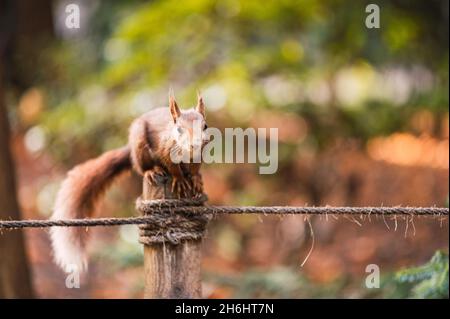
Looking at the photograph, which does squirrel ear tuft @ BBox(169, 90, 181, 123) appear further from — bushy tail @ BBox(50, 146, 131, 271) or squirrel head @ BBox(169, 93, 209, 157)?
bushy tail @ BBox(50, 146, 131, 271)

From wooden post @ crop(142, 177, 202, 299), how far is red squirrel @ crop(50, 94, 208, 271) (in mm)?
48

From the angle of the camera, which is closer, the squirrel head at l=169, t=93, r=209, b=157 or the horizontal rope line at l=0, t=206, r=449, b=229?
the squirrel head at l=169, t=93, r=209, b=157

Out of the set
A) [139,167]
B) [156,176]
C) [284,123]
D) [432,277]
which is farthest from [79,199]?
[284,123]

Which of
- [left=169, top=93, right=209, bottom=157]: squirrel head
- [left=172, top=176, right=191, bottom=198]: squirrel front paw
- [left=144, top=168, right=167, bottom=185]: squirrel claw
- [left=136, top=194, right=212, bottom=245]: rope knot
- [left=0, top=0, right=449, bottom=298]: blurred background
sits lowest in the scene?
[left=136, top=194, right=212, bottom=245]: rope knot

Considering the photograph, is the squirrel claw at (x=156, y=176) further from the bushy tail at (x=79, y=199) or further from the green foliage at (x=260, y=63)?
the green foliage at (x=260, y=63)

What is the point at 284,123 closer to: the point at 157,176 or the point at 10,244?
the point at 10,244

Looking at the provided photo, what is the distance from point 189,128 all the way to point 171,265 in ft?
1.70

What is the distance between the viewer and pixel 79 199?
2889 millimetres

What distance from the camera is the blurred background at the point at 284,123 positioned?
232 inches

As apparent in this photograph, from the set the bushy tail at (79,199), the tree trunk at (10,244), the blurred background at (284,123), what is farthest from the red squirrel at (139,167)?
the blurred background at (284,123)

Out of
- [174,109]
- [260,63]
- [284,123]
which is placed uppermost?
[260,63]

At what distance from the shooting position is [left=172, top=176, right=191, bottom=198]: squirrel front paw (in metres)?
2.46

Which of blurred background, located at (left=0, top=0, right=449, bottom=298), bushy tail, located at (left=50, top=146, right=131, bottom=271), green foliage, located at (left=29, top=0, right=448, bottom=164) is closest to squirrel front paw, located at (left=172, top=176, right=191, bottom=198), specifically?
bushy tail, located at (left=50, top=146, right=131, bottom=271)

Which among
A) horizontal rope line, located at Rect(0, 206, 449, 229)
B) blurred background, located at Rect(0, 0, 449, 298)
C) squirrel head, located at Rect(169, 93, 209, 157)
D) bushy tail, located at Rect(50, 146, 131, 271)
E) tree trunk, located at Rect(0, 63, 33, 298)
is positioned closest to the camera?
squirrel head, located at Rect(169, 93, 209, 157)
